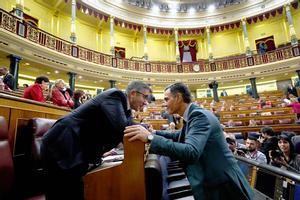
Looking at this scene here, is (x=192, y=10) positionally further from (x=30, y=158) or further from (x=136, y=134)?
(x=136, y=134)

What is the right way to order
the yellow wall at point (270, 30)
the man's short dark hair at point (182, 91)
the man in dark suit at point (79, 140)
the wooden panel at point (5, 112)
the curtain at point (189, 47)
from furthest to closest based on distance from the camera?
1. the curtain at point (189, 47)
2. the yellow wall at point (270, 30)
3. the wooden panel at point (5, 112)
4. the man's short dark hair at point (182, 91)
5. the man in dark suit at point (79, 140)

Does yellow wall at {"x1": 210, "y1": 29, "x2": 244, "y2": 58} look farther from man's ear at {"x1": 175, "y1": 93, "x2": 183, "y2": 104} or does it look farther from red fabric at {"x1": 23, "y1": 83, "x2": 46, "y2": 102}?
man's ear at {"x1": 175, "y1": 93, "x2": 183, "y2": 104}

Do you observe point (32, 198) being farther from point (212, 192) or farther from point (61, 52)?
point (61, 52)

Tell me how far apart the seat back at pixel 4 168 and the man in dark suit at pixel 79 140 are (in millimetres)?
280

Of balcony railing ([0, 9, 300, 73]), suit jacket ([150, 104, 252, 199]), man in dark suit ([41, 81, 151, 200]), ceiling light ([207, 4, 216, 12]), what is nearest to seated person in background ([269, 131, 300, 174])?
suit jacket ([150, 104, 252, 199])

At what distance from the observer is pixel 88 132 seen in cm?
121

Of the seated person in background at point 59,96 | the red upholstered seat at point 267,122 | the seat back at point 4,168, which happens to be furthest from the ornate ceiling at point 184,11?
the seat back at point 4,168

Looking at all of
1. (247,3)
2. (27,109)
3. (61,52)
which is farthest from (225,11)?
(27,109)

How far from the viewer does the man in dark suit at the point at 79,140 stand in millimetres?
1110

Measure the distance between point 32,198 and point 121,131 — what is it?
0.98 m

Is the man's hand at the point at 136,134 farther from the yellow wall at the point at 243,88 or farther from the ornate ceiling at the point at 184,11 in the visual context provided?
the yellow wall at the point at 243,88

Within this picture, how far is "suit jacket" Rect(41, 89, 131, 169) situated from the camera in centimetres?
111

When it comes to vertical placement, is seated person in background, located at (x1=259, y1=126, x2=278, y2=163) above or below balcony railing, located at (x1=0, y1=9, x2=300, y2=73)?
below

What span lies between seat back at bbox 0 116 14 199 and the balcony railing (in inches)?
277
